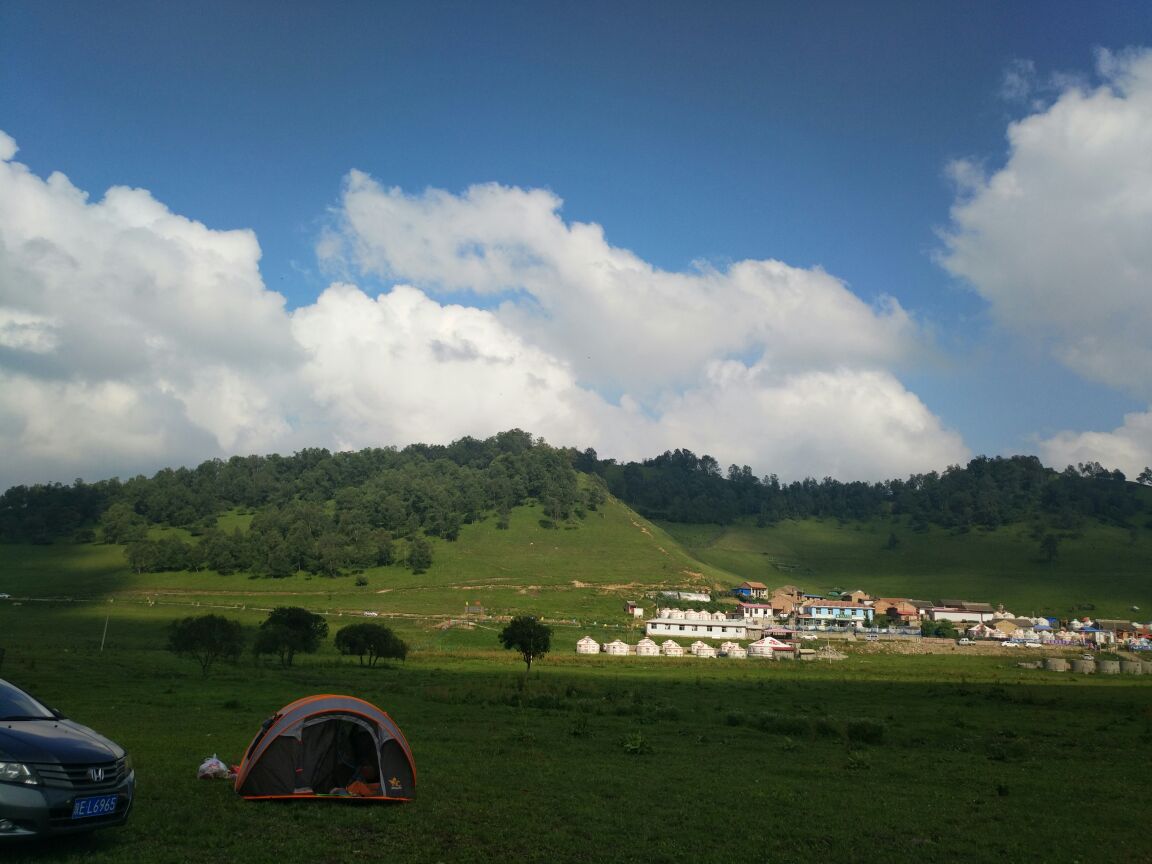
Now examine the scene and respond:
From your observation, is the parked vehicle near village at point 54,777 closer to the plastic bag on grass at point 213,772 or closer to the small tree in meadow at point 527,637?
the plastic bag on grass at point 213,772

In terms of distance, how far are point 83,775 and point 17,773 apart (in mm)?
814

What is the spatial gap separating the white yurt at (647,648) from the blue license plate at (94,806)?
88097 millimetres

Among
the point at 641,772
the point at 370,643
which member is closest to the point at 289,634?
the point at 370,643

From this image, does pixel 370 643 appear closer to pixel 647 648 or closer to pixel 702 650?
pixel 647 648

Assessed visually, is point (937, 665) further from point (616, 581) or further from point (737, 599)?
point (616, 581)

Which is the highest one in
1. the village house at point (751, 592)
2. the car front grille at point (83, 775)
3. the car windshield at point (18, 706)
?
the car windshield at point (18, 706)

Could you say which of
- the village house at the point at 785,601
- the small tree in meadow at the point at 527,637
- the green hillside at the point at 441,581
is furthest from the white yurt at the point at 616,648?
the village house at the point at 785,601

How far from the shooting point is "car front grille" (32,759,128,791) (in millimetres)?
9727

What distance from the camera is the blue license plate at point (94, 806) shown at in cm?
993

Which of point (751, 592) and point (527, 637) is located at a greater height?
point (527, 637)

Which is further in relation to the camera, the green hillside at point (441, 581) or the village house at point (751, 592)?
the village house at point (751, 592)

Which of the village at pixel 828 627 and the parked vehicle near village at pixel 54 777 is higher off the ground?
the parked vehicle near village at pixel 54 777

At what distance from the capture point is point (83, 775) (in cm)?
1011

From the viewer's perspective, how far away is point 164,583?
5758 inches
